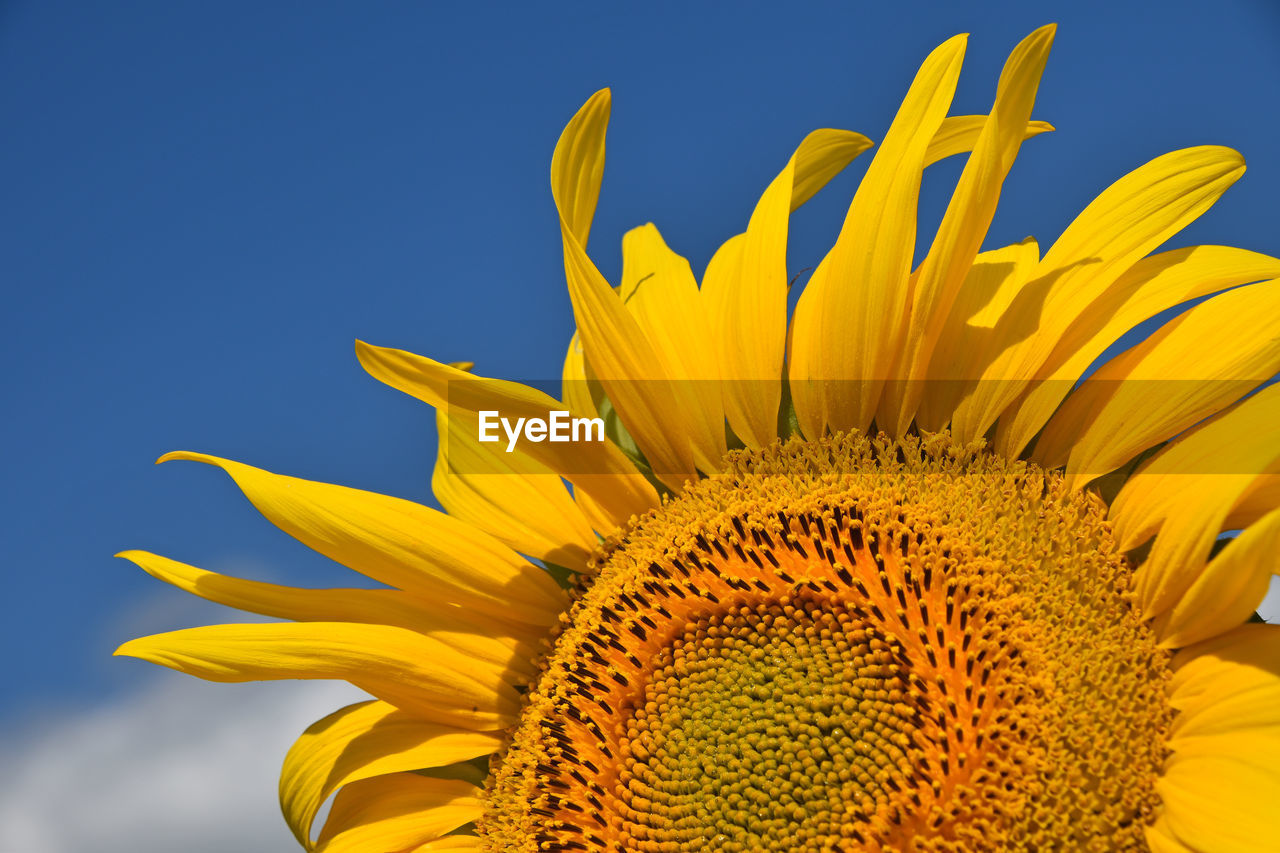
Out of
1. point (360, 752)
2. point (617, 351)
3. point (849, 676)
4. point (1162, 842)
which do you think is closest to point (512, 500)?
point (617, 351)

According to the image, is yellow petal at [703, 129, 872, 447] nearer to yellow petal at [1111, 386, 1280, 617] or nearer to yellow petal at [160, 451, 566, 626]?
yellow petal at [160, 451, 566, 626]

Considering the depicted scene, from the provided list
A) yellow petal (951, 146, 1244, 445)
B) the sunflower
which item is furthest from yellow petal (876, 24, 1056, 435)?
yellow petal (951, 146, 1244, 445)

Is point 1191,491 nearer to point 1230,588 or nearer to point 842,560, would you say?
point 1230,588

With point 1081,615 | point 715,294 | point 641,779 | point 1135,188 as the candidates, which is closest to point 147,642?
point 641,779

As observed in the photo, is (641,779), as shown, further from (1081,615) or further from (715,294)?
(715,294)

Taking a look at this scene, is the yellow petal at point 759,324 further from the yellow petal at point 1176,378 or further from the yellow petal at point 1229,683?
the yellow petal at point 1229,683
